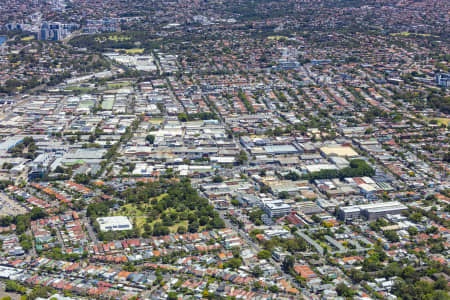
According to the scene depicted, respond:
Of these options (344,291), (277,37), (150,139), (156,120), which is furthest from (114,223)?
(277,37)

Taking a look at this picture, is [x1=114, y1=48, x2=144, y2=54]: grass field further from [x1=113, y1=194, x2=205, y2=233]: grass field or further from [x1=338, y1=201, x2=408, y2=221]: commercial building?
[x1=338, y1=201, x2=408, y2=221]: commercial building

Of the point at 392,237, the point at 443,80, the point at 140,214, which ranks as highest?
the point at 443,80

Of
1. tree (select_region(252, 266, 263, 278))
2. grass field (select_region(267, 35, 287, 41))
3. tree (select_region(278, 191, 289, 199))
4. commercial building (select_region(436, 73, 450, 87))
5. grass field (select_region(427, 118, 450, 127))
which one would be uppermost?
grass field (select_region(267, 35, 287, 41))

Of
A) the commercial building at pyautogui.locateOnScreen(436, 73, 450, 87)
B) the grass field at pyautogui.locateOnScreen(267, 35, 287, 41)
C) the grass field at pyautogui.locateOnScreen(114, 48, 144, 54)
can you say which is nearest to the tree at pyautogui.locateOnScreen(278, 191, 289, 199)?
the commercial building at pyautogui.locateOnScreen(436, 73, 450, 87)

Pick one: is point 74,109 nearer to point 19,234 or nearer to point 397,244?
point 19,234

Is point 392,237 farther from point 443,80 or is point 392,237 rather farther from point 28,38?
point 28,38
